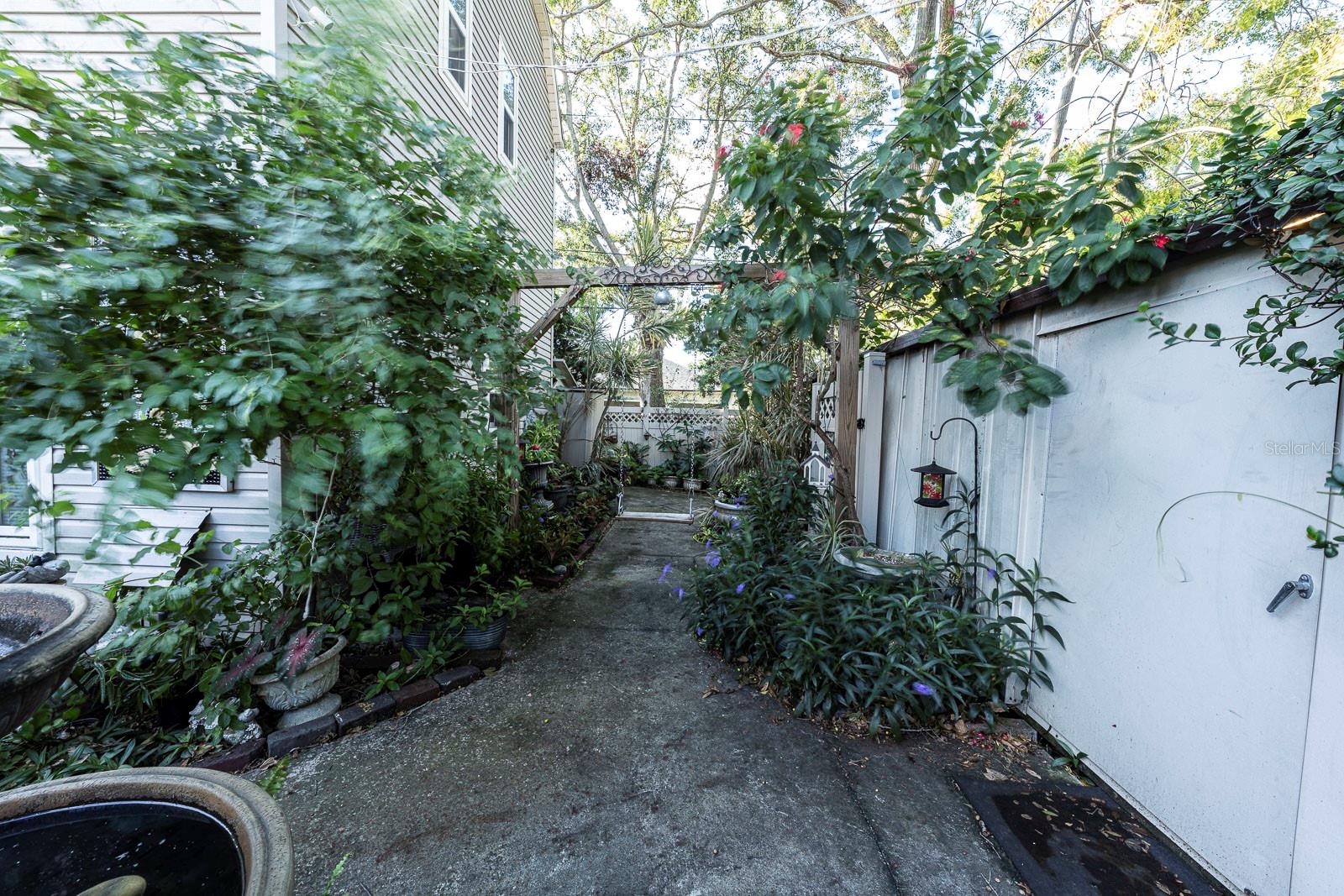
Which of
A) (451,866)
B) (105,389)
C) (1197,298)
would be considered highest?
(1197,298)

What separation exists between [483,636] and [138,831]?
2.08 m

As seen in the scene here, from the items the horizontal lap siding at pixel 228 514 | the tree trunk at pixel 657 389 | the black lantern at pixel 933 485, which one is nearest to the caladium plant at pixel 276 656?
the horizontal lap siding at pixel 228 514

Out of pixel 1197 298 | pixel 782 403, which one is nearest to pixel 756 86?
pixel 782 403

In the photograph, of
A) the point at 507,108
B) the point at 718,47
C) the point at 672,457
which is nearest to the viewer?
the point at 718,47

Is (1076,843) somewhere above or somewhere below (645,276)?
below

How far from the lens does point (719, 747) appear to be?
2309 mm

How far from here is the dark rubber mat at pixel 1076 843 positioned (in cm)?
163

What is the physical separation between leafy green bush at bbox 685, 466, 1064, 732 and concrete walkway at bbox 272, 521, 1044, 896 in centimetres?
18

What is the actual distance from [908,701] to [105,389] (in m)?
3.02

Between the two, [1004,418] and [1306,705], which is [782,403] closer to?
[1004,418]

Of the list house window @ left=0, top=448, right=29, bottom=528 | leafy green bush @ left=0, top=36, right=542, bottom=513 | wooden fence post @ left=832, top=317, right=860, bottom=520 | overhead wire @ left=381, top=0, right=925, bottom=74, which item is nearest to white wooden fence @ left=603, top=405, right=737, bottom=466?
overhead wire @ left=381, top=0, right=925, bottom=74

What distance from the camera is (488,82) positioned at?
19.6ft

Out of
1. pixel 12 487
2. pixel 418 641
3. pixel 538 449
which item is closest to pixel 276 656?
pixel 418 641

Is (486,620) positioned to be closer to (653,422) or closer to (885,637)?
(885,637)
